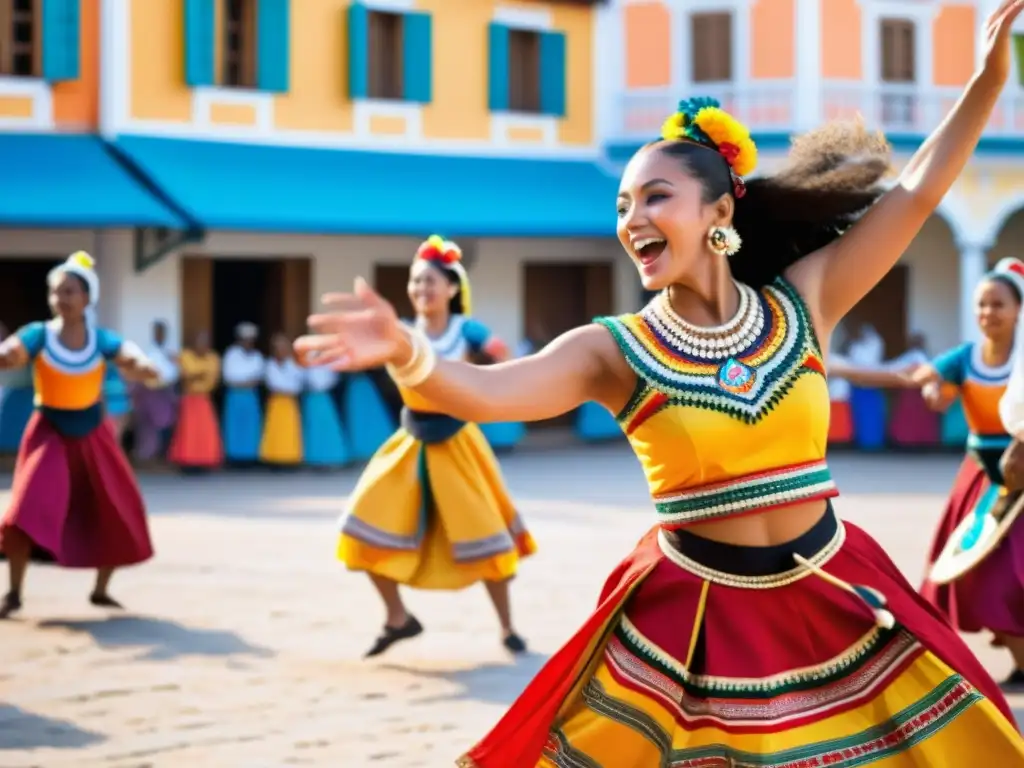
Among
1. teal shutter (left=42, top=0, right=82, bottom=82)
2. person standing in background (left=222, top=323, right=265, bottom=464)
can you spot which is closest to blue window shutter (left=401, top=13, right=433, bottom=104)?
teal shutter (left=42, top=0, right=82, bottom=82)

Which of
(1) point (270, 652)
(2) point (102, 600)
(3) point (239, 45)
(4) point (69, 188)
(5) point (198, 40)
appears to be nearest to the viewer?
(1) point (270, 652)

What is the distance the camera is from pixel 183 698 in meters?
7.25

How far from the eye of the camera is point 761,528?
3.92 m

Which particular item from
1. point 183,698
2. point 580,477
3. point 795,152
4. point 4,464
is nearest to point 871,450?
point 580,477

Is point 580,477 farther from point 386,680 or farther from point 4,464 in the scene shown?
point 386,680

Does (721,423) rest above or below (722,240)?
below

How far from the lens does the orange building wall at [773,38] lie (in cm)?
2302

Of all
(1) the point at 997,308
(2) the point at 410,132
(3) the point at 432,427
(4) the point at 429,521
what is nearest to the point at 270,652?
(4) the point at 429,521

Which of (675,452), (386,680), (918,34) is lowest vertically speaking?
(386,680)

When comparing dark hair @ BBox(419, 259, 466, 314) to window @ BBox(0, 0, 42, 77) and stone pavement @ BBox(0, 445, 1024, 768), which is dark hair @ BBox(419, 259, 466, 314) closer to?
stone pavement @ BBox(0, 445, 1024, 768)

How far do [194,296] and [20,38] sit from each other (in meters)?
3.24

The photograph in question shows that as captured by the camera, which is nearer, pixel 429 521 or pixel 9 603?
pixel 429 521

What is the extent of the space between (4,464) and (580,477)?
5441 millimetres

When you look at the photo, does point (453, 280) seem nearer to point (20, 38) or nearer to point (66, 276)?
point (66, 276)
